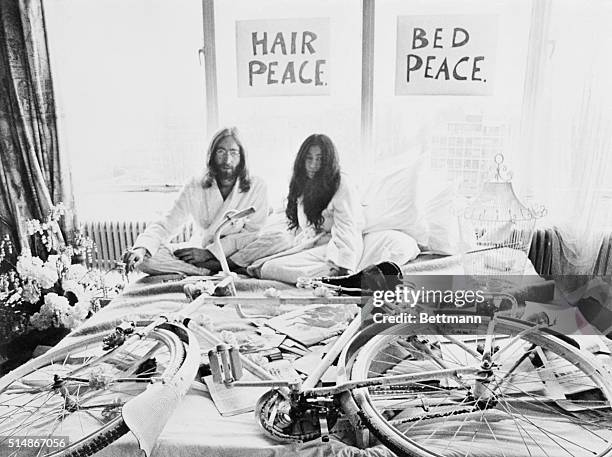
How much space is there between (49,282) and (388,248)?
1.40m

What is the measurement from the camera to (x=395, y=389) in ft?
5.40

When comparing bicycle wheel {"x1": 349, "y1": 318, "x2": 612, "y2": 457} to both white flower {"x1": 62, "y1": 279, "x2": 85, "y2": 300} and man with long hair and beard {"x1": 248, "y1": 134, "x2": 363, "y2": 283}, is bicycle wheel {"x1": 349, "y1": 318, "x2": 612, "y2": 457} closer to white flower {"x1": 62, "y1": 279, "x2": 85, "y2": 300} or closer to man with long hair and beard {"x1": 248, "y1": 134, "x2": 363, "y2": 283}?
man with long hair and beard {"x1": 248, "y1": 134, "x2": 363, "y2": 283}

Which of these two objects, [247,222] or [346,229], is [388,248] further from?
[247,222]

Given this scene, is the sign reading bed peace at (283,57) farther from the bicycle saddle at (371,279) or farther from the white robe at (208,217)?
Result: the bicycle saddle at (371,279)

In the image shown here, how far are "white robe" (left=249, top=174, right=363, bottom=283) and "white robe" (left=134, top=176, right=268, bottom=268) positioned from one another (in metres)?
0.15

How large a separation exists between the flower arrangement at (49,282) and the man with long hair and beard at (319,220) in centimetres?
74

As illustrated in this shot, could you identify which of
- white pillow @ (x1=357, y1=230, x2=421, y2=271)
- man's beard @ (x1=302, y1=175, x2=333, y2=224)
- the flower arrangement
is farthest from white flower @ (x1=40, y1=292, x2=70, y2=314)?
white pillow @ (x1=357, y1=230, x2=421, y2=271)

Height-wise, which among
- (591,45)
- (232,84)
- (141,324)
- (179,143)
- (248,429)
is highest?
(591,45)

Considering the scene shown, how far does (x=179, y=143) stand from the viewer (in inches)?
86.7

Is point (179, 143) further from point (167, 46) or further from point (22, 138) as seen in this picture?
point (22, 138)

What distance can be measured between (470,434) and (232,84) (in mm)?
1462

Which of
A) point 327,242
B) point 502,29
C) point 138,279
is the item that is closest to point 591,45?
point 502,29

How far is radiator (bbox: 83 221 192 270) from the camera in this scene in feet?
7.52

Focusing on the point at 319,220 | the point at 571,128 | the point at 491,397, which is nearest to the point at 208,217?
the point at 319,220
